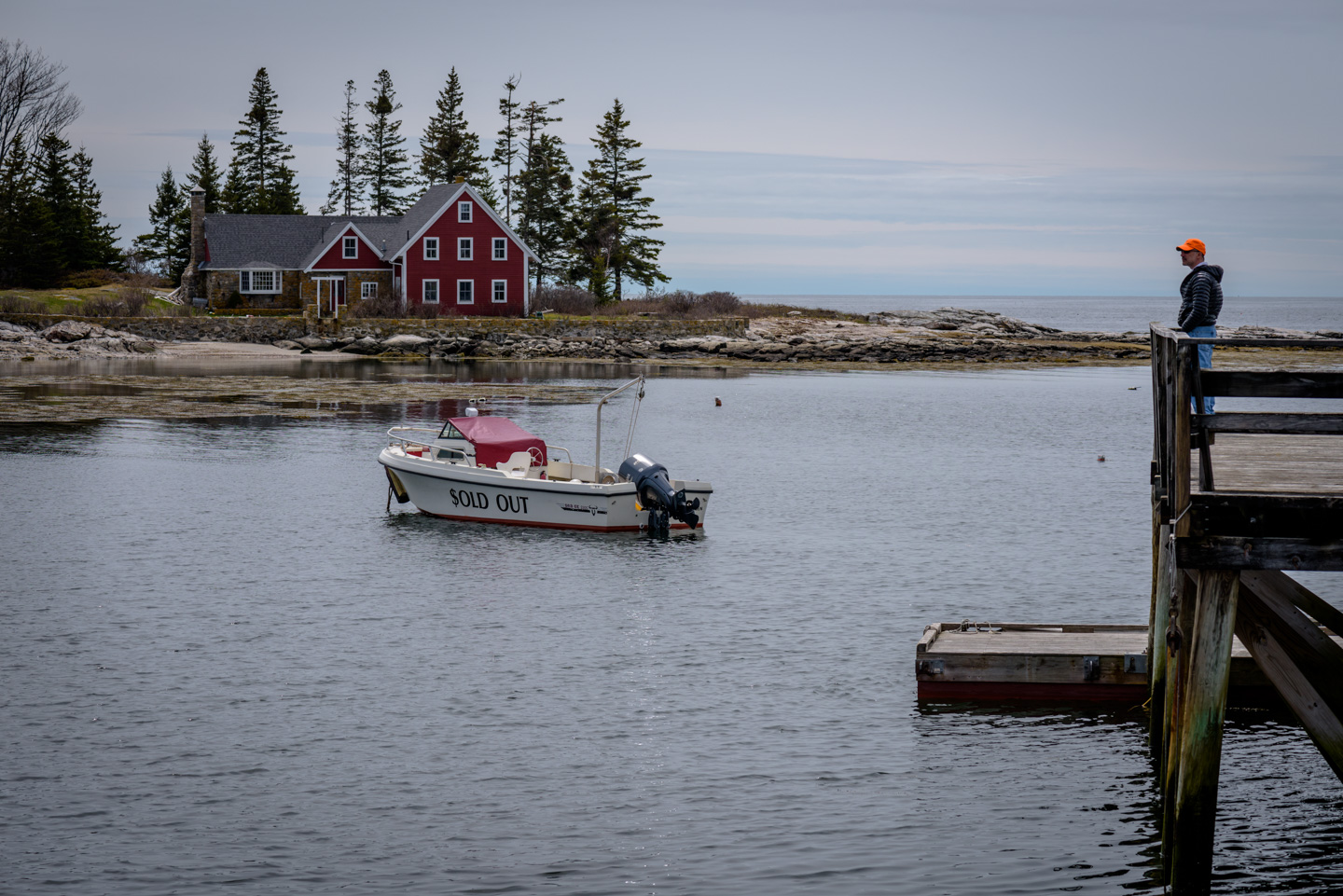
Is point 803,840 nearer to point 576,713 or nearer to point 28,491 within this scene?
point 576,713

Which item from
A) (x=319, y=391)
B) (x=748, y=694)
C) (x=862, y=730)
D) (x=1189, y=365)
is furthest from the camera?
(x=319, y=391)

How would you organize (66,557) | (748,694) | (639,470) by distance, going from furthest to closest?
(639,470) < (66,557) < (748,694)

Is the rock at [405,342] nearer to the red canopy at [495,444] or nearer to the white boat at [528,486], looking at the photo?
the white boat at [528,486]

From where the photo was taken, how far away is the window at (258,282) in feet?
271

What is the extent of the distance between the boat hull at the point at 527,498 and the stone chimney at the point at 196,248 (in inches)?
2507

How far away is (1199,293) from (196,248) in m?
80.7

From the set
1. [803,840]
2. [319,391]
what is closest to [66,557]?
[803,840]

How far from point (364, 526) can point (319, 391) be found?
31132mm

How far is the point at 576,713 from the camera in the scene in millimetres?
14750

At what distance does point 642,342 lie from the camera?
87625 millimetres

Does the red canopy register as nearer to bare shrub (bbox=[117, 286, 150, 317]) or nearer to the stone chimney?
bare shrub (bbox=[117, 286, 150, 317])

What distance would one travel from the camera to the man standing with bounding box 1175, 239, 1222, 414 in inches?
575

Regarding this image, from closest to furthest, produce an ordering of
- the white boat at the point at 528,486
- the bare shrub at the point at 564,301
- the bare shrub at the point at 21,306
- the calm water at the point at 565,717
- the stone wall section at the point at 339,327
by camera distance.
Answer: the calm water at the point at 565,717
the white boat at the point at 528,486
the bare shrub at the point at 21,306
the stone wall section at the point at 339,327
the bare shrub at the point at 564,301

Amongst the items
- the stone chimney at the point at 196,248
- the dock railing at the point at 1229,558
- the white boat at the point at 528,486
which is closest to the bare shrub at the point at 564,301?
the stone chimney at the point at 196,248
